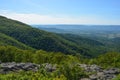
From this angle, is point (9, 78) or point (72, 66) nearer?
point (9, 78)

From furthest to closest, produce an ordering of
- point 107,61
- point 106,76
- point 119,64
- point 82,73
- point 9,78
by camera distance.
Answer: point 107,61
point 119,64
point 82,73
point 106,76
point 9,78

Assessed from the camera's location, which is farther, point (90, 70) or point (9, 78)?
point (90, 70)

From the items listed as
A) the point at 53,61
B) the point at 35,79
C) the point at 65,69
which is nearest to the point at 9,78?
the point at 35,79

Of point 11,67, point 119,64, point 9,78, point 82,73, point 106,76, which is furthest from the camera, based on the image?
point 119,64

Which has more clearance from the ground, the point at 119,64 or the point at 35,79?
the point at 35,79

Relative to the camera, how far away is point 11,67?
114500 millimetres

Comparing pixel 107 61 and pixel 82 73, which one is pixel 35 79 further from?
pixel 107 61

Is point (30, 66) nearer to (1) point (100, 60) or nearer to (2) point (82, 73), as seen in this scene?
(2) point (82, 73)

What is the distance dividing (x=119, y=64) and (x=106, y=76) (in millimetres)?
81825

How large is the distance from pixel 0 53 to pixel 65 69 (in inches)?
3893

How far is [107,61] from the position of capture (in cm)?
19225

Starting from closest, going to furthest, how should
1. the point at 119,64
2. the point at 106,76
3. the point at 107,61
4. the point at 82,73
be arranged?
the point at 106,76
the point at 82,73
the point at 119,64
the point at 107,61

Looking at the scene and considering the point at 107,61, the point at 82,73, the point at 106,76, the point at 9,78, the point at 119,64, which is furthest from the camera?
the point at 107,61

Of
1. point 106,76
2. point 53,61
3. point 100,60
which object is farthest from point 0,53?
point 106,76
